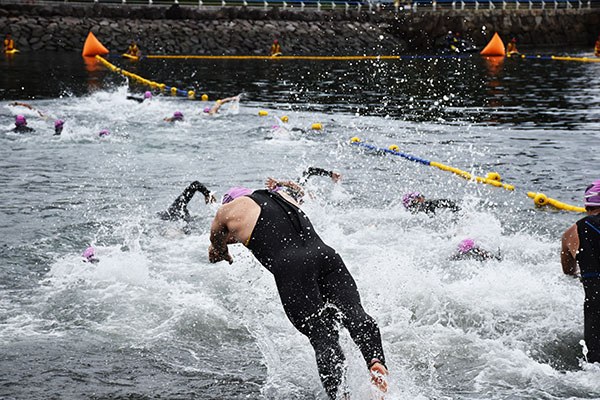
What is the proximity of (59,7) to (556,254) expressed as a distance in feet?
141

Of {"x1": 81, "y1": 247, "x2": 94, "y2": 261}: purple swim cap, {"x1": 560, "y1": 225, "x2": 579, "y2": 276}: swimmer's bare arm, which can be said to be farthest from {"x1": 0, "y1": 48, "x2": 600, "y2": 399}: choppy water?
{"x1": 560, "y1": 225, "x2": 579, "y2": 276}: swimmer's bare arm

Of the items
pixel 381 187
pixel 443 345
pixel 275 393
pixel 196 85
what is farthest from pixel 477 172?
pixel 196 85

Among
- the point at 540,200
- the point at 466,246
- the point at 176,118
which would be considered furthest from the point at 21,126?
the point at 466,246

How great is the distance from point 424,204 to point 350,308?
545cm

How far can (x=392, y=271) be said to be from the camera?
25.5ft

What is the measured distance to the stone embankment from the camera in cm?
4375

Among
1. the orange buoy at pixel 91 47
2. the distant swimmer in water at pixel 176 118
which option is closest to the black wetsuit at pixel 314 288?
the distant swimmer in water at pixel 176 118

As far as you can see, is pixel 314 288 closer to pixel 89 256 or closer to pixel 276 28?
pixel 89 256

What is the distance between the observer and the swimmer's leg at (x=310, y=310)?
15.7ft

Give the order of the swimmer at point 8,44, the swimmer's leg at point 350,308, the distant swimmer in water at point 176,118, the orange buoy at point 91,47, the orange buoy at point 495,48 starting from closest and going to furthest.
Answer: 1. the swimmer's leg at point 350,308
2. the distant swimmer in water at point 176,118
3. the swimmer at point 8,44
4. the orange buoy at point 91,47
5. the orange buoy at point 495,48

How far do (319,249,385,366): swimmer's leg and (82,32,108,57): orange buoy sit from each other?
38835 millimetres

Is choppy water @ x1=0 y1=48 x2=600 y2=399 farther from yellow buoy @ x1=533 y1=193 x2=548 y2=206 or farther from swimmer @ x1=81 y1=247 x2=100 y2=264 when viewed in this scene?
yellow buoy @ x1=533 y1=193 x2=548 y2=206

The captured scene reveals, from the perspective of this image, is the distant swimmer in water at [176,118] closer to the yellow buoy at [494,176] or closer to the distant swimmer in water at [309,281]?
the yellow buoy at [494,176]

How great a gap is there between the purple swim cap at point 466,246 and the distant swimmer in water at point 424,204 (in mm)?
1438
